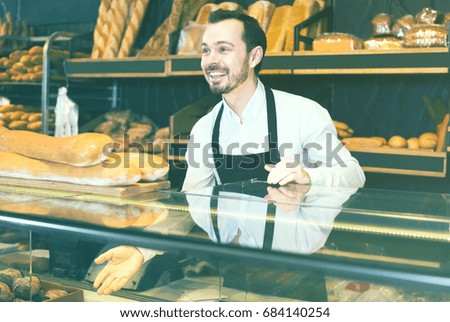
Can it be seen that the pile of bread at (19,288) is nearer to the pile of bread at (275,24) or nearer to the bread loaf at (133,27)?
the pile of bread at (275,24)

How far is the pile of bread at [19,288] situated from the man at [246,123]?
883 millimetres

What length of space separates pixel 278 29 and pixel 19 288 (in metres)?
1.92

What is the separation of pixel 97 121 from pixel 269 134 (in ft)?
4.76

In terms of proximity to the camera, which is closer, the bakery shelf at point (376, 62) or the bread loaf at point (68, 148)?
the bread loaf at point (68, 148)

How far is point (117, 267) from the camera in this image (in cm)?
102

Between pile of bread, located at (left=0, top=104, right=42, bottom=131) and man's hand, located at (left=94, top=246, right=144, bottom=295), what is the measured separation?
8.09ft

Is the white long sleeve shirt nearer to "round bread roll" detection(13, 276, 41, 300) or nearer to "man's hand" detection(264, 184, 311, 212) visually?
"man's hand" detection(264, 184, 311, 212)

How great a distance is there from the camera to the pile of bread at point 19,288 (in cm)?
114

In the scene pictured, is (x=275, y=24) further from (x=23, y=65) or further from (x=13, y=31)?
(x=13, y=31)

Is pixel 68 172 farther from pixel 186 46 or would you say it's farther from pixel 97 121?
pixel 97 121

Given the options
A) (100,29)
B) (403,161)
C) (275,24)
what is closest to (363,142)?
(403,161)

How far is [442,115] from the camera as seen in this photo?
2.47 m

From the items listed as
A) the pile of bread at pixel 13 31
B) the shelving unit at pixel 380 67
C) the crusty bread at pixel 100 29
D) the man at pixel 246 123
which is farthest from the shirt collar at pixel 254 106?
the pile of bread at pixel 13 31

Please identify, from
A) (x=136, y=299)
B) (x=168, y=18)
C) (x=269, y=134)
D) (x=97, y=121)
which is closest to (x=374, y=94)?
(x=269, y=134)
